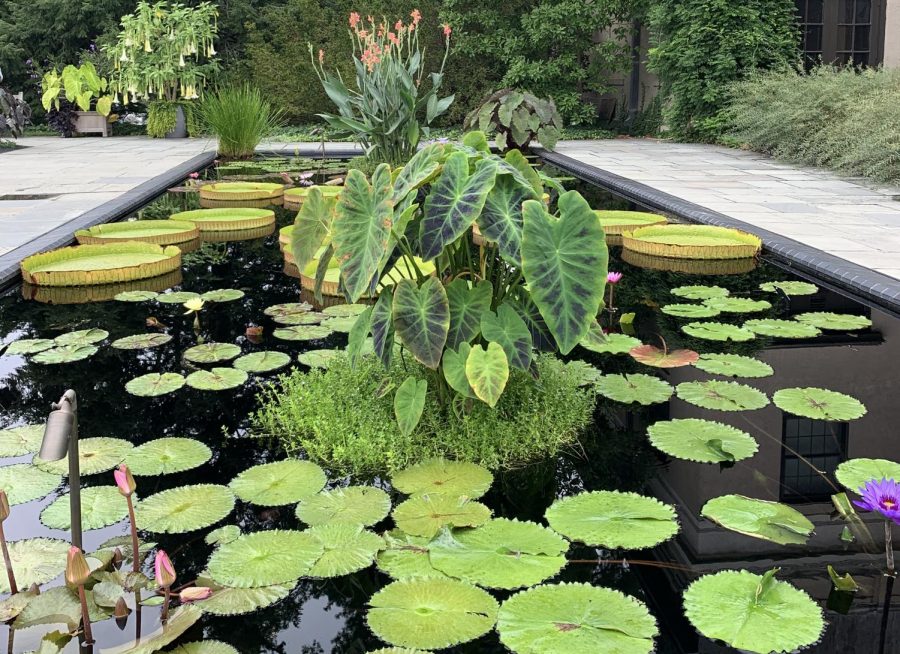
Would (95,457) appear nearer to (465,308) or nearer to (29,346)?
(465,308)

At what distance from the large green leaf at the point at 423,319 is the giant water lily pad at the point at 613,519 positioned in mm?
497

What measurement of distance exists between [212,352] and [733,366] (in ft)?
6.35

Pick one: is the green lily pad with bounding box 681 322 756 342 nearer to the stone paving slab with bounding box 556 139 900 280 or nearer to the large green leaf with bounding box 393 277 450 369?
the stone paving slab with bounding box 556 139 900 280

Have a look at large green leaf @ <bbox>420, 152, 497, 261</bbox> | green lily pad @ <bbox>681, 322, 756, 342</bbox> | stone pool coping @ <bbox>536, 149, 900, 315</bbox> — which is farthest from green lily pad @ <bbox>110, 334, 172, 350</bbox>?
stone pool coping @ <bbox>536, 149, 900, 315</bbox>

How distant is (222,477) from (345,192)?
2.73ft

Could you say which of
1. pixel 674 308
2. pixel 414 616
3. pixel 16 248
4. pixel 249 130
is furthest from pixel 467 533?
pixel 249 130

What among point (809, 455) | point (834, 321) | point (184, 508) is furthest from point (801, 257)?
point (184, 508)

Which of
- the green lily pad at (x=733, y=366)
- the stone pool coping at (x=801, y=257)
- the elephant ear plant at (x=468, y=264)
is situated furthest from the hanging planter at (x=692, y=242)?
the elephant ear plant at (x=468, y=264)

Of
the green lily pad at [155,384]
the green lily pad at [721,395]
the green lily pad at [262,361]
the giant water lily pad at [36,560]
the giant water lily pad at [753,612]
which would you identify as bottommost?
the giant water lily pad at [753,612]

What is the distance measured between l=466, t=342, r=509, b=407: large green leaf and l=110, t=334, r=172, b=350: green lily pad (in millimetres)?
1694

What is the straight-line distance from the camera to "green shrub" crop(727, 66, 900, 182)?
24.5 feet

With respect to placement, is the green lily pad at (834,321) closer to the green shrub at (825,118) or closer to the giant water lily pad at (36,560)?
the giant water lily pad at (36,560)

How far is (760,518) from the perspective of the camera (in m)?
2.12

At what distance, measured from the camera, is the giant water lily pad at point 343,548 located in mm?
1889
